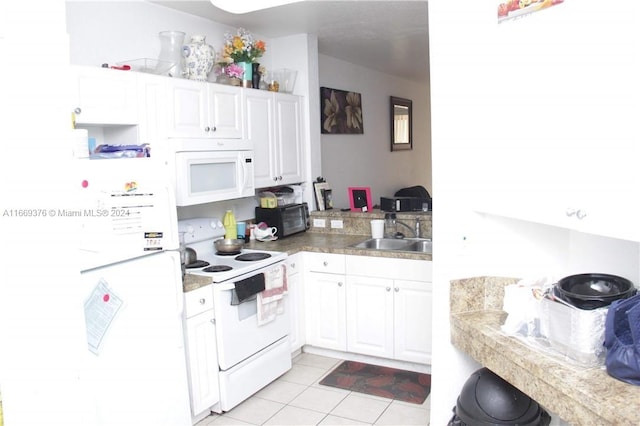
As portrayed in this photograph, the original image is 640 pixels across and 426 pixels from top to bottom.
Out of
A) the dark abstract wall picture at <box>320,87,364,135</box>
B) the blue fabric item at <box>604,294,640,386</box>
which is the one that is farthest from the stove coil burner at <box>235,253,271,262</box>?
the blue fabric item at <box>604,294,640,386</box>

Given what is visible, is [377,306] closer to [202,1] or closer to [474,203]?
[474,203]

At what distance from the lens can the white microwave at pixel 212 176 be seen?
3184 mm

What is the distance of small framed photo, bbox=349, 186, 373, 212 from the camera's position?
4.45 meters

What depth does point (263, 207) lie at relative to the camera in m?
4.27

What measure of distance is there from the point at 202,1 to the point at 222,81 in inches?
22.5

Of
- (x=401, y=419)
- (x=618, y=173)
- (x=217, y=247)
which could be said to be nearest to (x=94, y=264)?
(x=217, y=247)

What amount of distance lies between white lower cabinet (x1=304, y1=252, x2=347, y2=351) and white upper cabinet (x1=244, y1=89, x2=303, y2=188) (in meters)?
0.75

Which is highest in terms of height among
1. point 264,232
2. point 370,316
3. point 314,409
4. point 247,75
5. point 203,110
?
point 247,75

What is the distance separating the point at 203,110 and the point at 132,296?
1442 millimetres

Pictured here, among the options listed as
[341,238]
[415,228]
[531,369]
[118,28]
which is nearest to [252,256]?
[341,238]

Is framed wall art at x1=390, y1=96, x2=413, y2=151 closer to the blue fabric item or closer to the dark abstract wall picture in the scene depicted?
the dark abstract wall picture

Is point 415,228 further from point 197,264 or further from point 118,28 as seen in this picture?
point 118,28

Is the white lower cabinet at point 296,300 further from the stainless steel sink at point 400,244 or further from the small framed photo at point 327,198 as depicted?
the small framed photo at point 327,198

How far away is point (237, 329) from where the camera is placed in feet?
10.5
